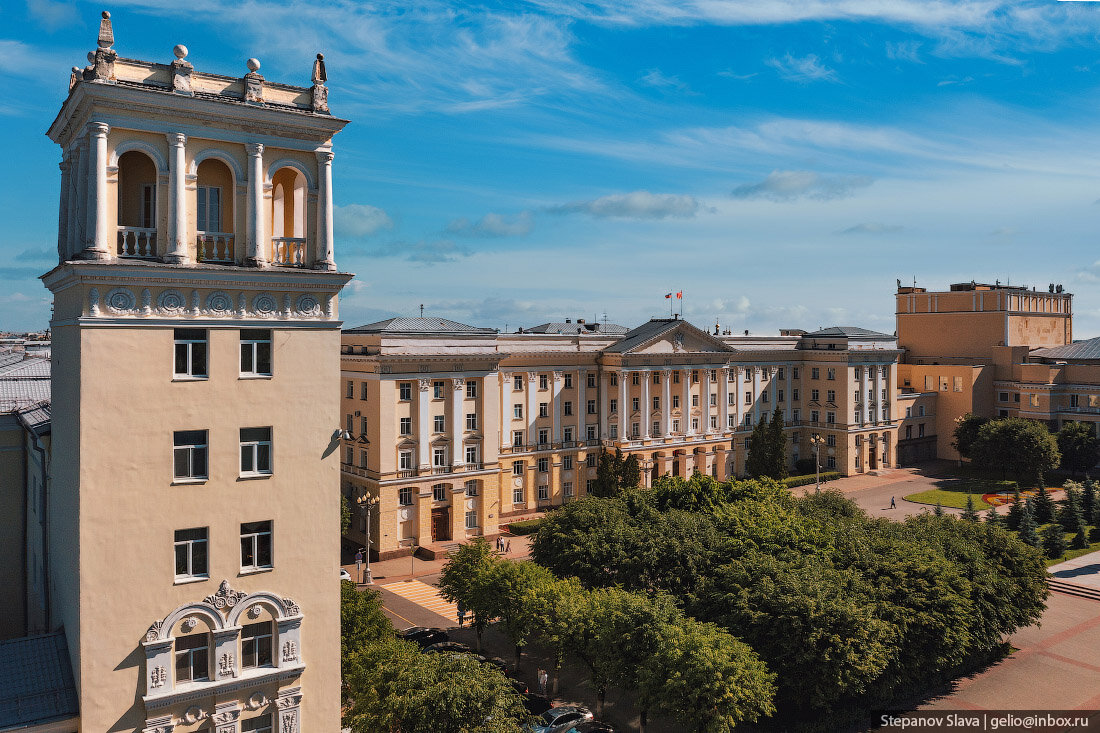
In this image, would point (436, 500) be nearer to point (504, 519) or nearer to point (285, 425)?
point (504, 519)

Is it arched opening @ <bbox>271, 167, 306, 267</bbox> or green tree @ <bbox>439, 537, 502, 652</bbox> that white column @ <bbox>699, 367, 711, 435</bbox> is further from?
arched opening @ <bbox>271, 167, 306, 267</bbox>

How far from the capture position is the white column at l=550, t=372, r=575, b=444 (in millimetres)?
72250

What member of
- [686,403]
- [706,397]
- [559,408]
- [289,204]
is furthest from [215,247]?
[706,397]

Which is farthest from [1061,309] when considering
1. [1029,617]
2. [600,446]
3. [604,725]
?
[604,725]

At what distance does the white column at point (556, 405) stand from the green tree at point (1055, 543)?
39135 mm

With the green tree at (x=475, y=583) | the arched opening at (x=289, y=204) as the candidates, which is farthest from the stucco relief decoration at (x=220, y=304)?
the green tree at (x=475, y=583)

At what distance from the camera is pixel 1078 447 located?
83.2 meters

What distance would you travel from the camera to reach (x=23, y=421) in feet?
95.7

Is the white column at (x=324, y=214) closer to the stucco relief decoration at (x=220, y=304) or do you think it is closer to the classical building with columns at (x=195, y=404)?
the classical building with columns at (x=195, y=404)

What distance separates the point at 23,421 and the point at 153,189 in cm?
1440

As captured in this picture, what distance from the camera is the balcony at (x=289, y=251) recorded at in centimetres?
2078

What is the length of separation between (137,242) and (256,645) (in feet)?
34.9

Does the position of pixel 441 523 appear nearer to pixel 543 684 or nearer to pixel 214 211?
pixel 543 684

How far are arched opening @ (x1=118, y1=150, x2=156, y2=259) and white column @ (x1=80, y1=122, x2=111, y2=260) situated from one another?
3.19ft
